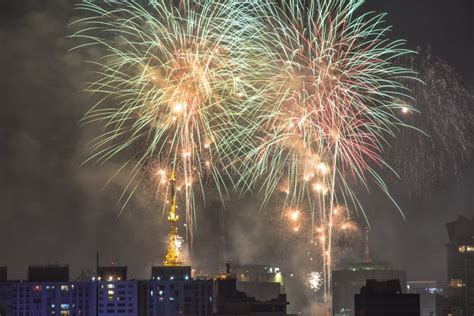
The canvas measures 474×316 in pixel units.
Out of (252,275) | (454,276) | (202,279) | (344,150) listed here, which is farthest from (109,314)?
(344,150)

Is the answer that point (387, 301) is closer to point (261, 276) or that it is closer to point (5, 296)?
point (5, 296)

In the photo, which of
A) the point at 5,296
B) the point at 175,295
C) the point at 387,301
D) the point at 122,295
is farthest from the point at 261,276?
the point at 387,301

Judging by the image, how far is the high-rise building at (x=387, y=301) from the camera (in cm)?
11019

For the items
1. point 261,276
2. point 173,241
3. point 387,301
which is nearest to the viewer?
point 387,301

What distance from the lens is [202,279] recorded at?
16475 centimetres

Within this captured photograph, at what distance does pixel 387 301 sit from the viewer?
111000 millimetres

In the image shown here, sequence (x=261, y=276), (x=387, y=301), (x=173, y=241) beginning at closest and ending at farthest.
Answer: (x=387, y=301) < (x=173, y=241) < (x=261, y=276)

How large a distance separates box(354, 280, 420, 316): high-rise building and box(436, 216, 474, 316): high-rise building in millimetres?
63330

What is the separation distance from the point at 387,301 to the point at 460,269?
2719 inches

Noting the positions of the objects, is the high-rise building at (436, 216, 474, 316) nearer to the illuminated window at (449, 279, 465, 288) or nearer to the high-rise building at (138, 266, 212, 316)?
the illuminated window at (449, 279, 465, 288)

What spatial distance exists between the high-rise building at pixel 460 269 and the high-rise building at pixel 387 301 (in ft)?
208

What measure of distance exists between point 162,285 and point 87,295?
34.2 ft

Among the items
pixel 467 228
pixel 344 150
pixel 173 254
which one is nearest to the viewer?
pixel 344 150

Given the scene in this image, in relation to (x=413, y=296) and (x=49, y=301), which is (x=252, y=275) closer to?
(x=49, y=301)
